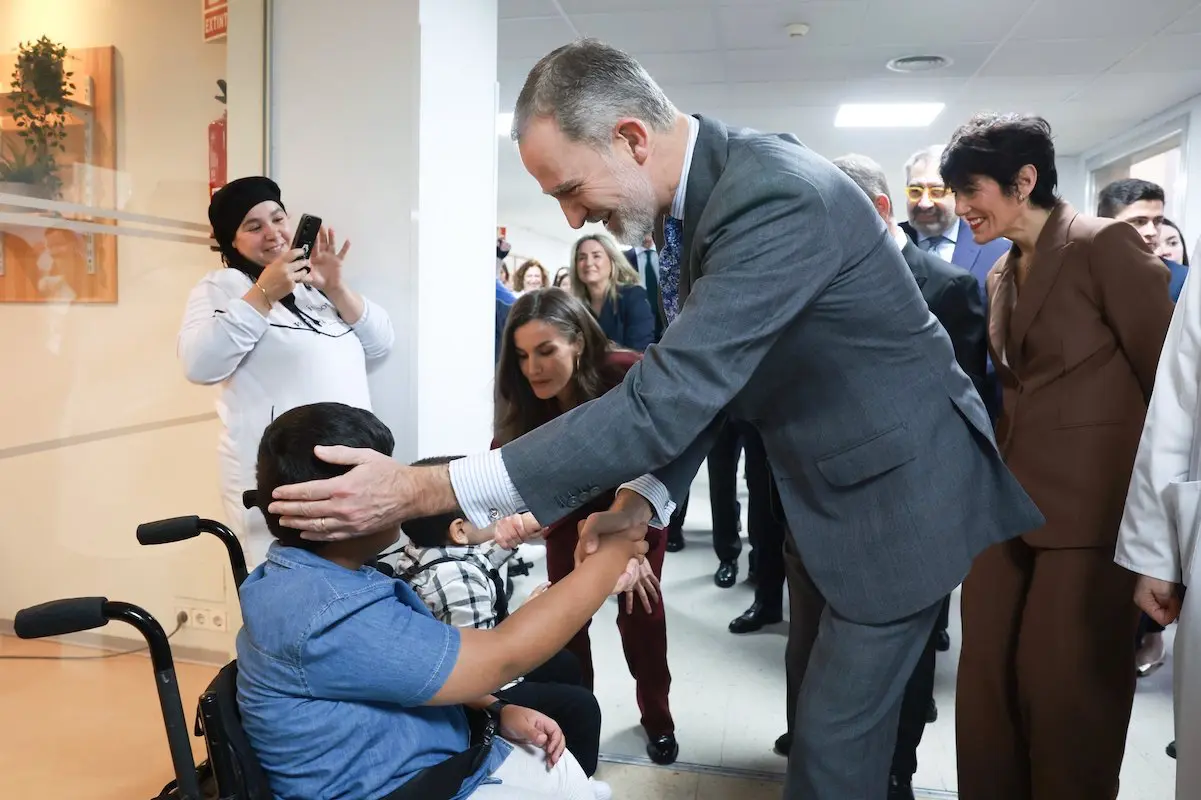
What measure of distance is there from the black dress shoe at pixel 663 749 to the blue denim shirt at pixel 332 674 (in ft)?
3.99

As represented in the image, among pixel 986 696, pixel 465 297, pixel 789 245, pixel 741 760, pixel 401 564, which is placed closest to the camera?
pixel 789 245

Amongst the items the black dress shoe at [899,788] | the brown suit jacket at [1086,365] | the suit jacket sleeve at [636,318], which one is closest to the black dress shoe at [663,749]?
the black dress shoe at [899,788]

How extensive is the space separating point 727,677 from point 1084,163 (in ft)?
24.7

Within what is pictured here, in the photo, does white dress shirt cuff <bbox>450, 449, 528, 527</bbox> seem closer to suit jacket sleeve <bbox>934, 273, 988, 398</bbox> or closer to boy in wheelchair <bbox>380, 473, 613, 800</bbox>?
boy in wheelchair <bbox>380, 473, 613, 800</bbox>

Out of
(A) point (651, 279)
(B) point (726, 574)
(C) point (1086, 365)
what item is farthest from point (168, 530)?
(A) point (651, 279)

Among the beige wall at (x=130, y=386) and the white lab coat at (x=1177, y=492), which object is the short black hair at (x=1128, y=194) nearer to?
the white lab coat at (x=1177, y=492)

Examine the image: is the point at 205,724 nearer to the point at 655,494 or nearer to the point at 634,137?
the point at 655,494

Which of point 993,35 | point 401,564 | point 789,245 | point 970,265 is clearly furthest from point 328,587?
point 993,35

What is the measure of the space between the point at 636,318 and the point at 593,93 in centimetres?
289

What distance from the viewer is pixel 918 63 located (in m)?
5.50

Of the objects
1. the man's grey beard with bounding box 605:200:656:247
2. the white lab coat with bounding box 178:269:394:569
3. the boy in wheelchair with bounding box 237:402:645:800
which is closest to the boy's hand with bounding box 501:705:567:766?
the boy in wheelchair with bounding box 237:402:645:800

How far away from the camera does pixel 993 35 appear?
4.98 m

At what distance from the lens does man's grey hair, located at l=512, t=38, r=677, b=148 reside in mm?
1148

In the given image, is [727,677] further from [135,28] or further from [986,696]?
[135,28]
